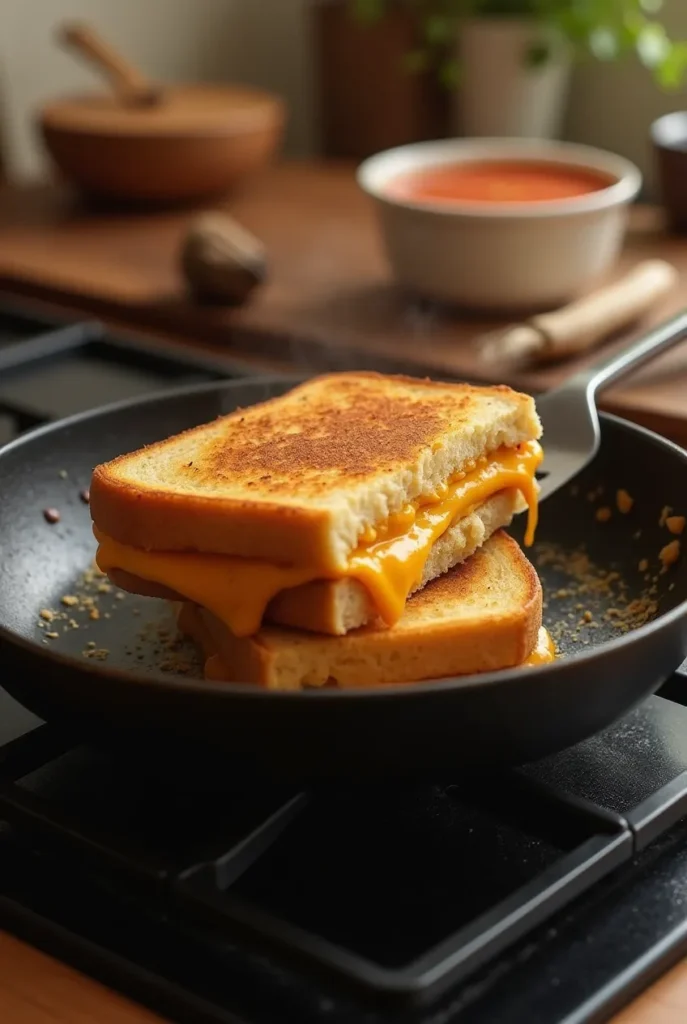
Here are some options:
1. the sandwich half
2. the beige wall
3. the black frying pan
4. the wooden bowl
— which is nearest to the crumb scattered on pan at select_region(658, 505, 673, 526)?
the black frying pan

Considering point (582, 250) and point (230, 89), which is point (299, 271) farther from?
point (230, 89)

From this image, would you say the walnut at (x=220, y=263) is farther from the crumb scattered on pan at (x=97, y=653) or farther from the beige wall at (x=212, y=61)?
the beige wall at (x=212, y=61)

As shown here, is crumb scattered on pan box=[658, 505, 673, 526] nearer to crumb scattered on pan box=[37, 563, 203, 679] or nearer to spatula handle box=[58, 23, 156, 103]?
crumb scattered on pan box=[37, 563, 203, 679]

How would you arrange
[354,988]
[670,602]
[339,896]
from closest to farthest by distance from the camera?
[354,988] → [339,896] → [670,602]

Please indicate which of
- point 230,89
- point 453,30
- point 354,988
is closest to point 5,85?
point 230,89

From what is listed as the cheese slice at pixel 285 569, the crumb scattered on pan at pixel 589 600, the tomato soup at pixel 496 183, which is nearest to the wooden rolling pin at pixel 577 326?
the tomato soup at pixel 496 183

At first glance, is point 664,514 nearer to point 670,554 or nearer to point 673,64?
point 670,554
